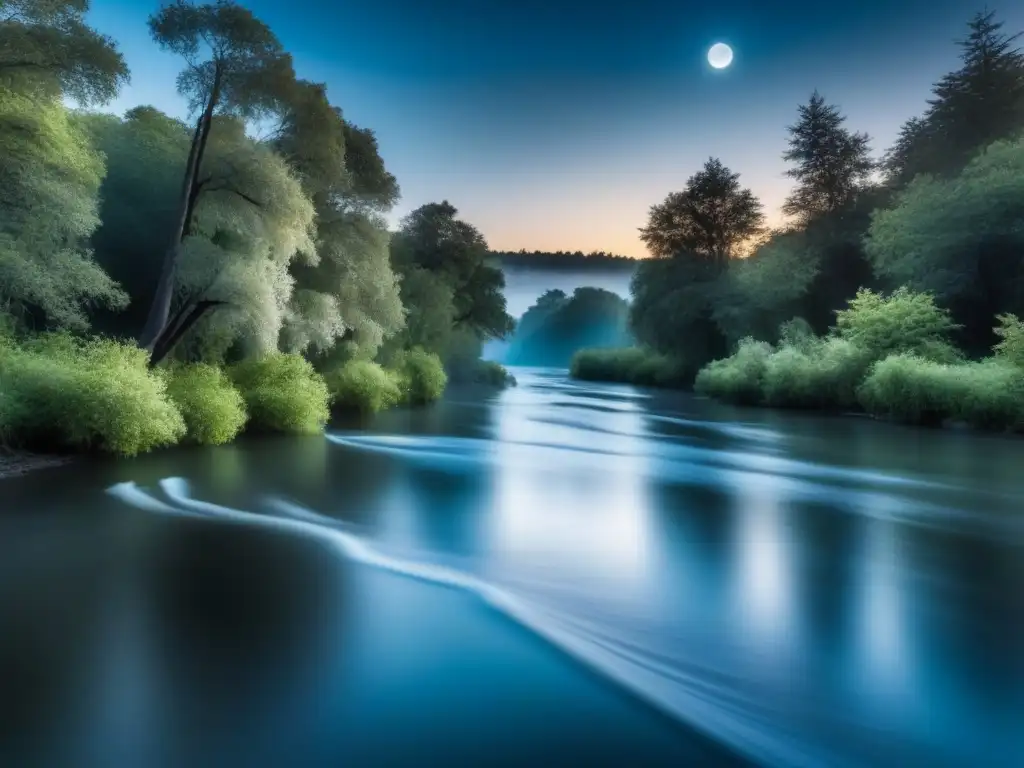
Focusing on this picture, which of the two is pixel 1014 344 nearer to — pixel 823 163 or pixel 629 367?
pixel 823 163

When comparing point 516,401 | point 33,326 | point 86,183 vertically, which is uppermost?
point 86,183

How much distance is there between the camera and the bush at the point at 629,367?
52594 mm

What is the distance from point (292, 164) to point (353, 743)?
19.4 metres

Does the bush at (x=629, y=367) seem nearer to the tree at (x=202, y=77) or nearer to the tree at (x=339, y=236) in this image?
the tree at (x=339, y=236)

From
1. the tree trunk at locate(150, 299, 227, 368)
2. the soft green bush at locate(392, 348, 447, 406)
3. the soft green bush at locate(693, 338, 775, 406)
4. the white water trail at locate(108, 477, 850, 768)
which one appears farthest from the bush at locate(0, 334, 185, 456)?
the soft green bush at locate(693, 338, 775, 406)

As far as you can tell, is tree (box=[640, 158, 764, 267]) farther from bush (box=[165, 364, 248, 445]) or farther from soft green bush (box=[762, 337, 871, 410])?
bush (box=[165, 364, 248, 445])

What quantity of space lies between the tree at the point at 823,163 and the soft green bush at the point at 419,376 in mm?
27678

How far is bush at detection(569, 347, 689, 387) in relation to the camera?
173 feet

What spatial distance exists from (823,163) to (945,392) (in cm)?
2765

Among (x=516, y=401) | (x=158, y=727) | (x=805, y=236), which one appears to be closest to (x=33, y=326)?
(x=158, y=727)

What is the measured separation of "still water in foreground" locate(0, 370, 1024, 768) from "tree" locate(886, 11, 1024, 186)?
34771mm

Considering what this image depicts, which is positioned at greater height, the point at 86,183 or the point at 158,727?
the point at 86,183

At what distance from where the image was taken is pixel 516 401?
3788cm

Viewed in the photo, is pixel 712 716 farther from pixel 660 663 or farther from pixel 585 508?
pixel 585 508
